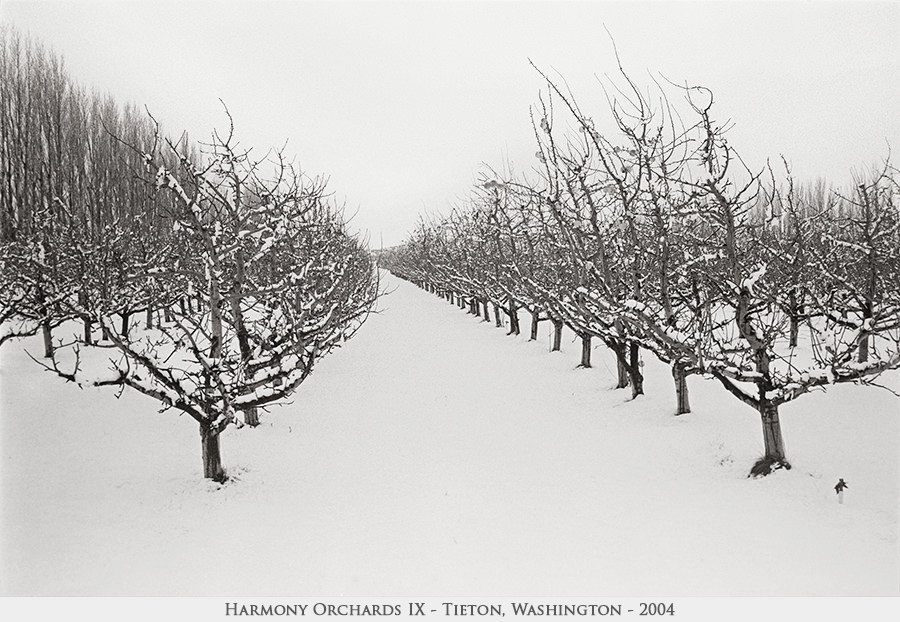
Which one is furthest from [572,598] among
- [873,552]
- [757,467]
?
[757,467]

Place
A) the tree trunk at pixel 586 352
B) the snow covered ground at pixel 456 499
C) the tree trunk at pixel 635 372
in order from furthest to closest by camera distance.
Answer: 1. the tree trunk at pixel 586 352
2. the tree trunk at pixel 635 372
3. the snow covered ground at pixel 456 499

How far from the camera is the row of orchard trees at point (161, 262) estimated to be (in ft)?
28.6

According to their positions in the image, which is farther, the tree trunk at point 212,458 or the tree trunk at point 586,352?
the tree trunk at point 586,352

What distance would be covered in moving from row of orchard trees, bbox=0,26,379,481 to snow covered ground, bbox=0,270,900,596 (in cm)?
125

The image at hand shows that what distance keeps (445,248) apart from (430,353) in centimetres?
1942

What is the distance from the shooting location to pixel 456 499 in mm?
8258

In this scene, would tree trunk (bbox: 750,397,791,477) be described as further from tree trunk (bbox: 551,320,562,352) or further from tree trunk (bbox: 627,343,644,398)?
tree trunk (bbox: 551,320,562,352)

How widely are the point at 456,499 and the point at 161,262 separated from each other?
15.0 meters

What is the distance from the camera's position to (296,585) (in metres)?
6.04

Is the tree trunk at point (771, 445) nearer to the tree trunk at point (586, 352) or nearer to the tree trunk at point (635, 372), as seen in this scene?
the tree trunk at point (635, 372)

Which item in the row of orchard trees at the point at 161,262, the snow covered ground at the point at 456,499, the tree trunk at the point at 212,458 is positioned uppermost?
A: the row of orchard trees at the point at 161,262

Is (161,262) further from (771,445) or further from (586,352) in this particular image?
(771,445)

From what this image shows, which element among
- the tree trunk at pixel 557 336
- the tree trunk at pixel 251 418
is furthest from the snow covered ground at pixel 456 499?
the tree trunk at pixel 557 336

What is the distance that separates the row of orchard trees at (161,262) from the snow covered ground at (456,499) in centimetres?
125
